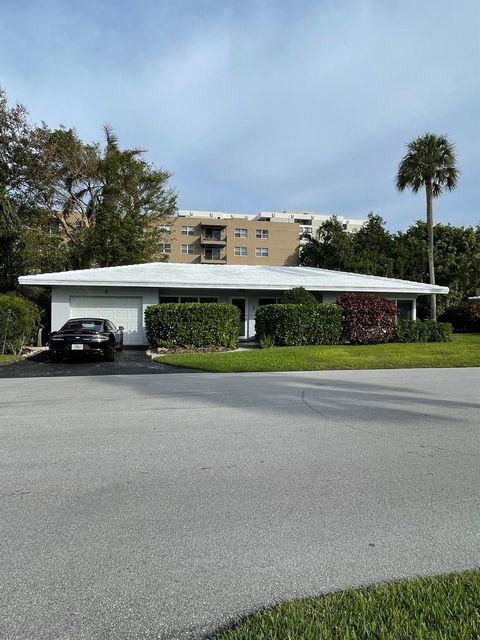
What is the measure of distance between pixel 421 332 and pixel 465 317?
1184 cm

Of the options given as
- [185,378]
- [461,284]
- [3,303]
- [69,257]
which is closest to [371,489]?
[185,378]

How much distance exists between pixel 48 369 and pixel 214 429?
8.91 m

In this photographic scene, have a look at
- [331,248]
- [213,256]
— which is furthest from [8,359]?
[213,256]

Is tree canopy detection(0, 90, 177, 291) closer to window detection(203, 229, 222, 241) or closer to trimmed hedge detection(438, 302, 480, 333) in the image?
trimmed hedge detection(438, 302, 480, 333)

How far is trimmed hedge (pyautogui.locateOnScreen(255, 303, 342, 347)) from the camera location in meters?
19.2

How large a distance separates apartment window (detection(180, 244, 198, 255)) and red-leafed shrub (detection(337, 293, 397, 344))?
55.0m

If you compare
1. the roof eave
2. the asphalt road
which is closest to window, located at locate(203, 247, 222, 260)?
the roof eave

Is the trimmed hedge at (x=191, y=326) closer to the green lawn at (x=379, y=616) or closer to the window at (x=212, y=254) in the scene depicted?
the green lawn at (x=379, y=616)

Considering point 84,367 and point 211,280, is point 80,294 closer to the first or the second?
point 211,280

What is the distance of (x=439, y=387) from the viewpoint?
10.6 meters

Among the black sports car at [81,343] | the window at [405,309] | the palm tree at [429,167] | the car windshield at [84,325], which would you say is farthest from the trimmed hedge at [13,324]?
the palm tree at [429,167]

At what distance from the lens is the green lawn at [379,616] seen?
7.68 ft

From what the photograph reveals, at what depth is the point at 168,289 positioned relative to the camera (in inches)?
898

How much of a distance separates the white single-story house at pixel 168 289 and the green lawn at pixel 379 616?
1948 centimetres
